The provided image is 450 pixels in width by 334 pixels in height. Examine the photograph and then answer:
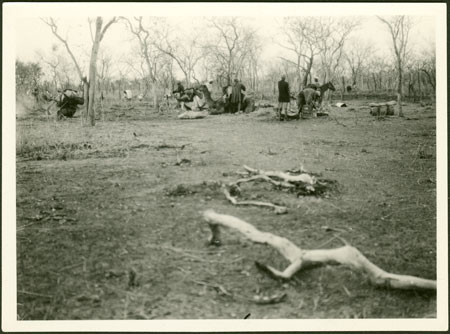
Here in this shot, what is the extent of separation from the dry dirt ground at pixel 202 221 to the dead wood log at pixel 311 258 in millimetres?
68

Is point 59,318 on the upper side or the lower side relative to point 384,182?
lower

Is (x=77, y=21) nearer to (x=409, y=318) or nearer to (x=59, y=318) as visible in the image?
(x=59, y=318)

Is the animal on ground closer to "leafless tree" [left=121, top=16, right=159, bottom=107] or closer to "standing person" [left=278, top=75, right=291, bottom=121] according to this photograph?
"standing person" [left=278, top=75, right=291, bottom=121]

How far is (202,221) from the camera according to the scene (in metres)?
3.97

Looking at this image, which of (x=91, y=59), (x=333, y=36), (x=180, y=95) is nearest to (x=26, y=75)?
(x=91, y=59)

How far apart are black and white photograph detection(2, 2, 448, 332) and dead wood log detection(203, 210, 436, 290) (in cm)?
1

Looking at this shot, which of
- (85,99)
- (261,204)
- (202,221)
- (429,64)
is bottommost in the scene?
(202,221)

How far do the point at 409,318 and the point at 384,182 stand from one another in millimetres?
1242

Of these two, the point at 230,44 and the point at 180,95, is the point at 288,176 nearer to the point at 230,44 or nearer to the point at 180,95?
the point at 230,44

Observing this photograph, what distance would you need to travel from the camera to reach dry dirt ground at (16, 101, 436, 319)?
369 cm

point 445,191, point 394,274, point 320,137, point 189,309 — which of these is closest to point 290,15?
point 320,137

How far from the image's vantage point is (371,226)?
4.04 metres

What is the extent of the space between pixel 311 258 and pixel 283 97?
12.2 feet

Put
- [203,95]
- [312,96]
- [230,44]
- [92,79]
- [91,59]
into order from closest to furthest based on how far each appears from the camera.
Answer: [230,44] < [91,59] < [92,79] < [203,95] < [312,96]
